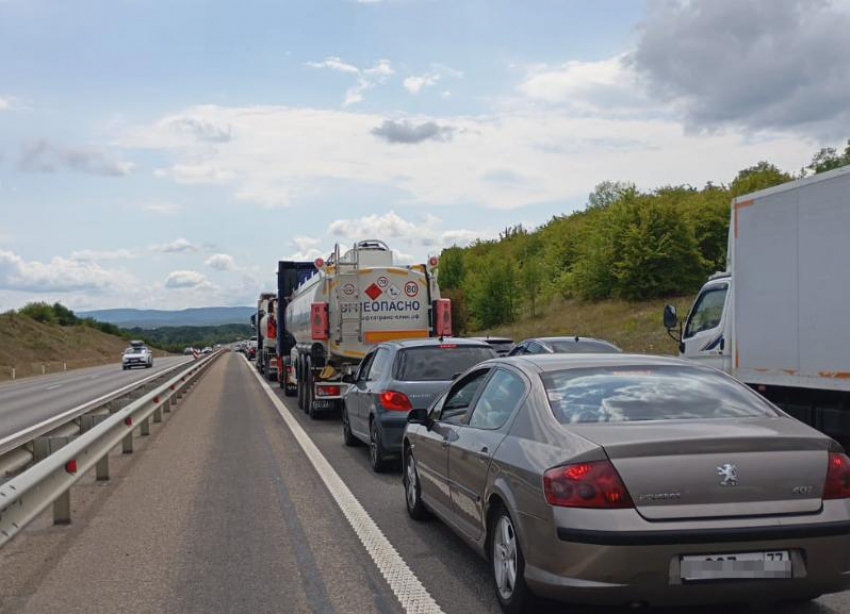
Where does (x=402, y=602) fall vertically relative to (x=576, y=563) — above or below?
below

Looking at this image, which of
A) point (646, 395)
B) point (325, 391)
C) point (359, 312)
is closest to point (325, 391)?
point (325, 391)

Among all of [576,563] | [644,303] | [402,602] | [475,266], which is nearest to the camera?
[576,563]

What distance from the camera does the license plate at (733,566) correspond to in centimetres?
412

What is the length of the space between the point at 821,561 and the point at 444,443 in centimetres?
282

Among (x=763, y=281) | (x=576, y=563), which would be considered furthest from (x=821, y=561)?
(x=763, y=281)

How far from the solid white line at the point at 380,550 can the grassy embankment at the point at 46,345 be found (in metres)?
65.7

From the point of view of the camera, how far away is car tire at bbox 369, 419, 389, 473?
33.0ft

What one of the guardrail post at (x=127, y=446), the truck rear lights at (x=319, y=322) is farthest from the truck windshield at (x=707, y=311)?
the guardrail post at (x=127, y=446)

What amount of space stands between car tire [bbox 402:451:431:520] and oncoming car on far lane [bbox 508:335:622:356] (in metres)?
7.92

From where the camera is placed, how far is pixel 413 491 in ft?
24.7

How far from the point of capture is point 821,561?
166 inches

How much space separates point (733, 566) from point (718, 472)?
0.45m

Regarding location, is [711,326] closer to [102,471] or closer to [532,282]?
[102,471]

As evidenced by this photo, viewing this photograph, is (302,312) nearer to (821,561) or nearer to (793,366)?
(793,366)
